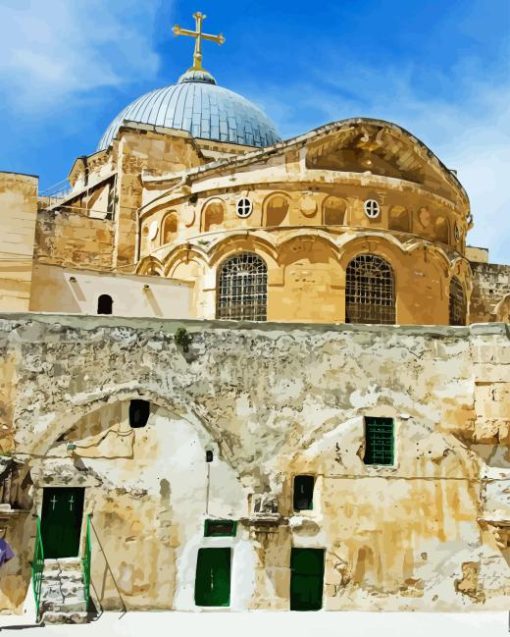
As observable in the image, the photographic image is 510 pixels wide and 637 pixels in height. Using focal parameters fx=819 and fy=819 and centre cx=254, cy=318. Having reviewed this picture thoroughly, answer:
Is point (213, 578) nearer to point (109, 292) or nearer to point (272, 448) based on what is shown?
point (272, 448)

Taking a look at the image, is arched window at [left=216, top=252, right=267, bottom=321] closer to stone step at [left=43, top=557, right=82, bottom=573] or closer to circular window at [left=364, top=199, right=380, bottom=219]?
circular window at [left=364, top=199, right=380, bottom=219]

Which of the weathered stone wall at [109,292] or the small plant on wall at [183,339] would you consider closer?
the small plant on wall at [183,339]

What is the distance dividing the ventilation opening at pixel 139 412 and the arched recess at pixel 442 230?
31.9 ft

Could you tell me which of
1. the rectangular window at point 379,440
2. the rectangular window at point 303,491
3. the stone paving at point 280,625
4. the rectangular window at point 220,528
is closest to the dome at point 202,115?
the rectangular window at point 379,440

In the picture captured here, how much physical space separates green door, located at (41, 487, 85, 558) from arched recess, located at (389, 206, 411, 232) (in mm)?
10269

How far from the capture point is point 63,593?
12.4 meters

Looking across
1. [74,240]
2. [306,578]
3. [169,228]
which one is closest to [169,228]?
[169,228]

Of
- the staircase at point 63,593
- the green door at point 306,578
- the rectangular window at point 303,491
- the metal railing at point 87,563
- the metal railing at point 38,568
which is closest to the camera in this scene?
the staircase at point 63,593

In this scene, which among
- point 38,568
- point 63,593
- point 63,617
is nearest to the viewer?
point 63,617

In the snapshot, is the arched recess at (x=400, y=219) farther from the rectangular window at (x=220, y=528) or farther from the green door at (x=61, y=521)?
the green door at (x=61, y=521)

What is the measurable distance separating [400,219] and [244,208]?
3809mm

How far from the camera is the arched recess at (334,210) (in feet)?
63.3

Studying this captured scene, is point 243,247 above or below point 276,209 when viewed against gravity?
below

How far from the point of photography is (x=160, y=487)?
43.9ft
